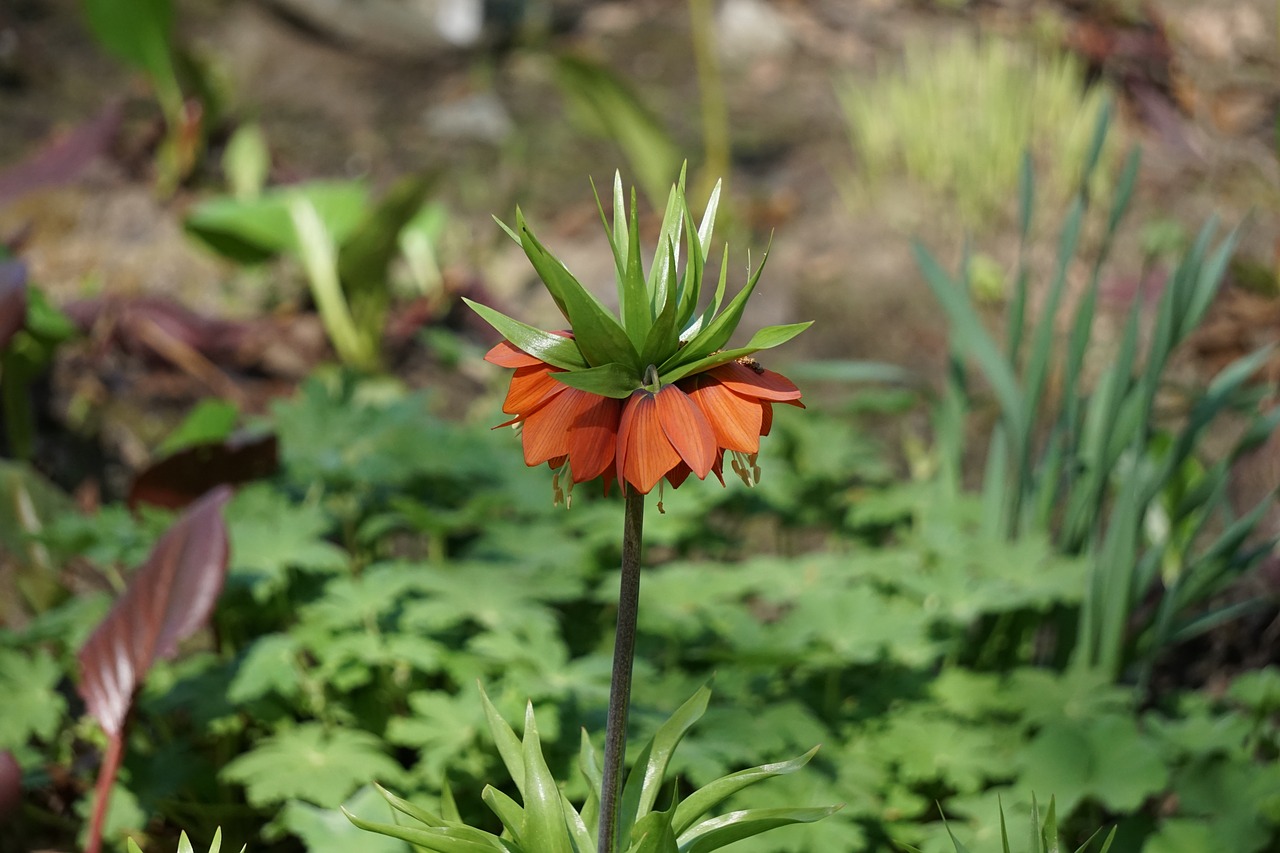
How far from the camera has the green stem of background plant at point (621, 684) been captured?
0.84 meters

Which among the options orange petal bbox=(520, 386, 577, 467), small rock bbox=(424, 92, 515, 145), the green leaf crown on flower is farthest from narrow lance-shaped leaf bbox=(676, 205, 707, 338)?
small rock bbox=(424, 92, 515, 145)

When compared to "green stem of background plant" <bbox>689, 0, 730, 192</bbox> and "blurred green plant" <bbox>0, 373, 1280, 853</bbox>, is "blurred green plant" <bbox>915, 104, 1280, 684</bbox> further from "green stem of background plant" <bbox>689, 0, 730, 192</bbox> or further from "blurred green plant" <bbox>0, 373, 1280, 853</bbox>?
"green stem of background plant" <bbox>689, 0, 730, 192</bbox>

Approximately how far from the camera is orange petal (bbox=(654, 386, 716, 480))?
77 cm

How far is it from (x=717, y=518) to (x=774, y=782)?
4.50 feet

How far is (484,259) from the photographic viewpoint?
350 centimetres

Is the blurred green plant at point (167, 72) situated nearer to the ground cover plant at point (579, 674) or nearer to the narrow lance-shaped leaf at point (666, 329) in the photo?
the ground cover plant at point (579, 674)

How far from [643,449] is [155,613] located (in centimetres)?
86

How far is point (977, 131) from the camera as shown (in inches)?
137

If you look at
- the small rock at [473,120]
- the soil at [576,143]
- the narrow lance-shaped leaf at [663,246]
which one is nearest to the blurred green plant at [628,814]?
the narrow lance-shaped leaf at [663,246]

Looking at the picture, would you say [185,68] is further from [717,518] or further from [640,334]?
[640,334]

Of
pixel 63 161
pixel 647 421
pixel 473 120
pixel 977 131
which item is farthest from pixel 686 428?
pixel 473 120

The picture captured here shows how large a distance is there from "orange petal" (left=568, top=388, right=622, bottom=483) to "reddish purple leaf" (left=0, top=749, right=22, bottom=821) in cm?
86

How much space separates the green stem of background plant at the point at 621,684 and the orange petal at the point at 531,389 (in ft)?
Answer: 0.36

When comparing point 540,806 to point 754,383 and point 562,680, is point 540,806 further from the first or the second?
point 562,680
